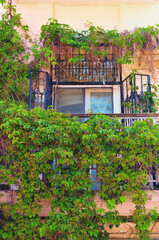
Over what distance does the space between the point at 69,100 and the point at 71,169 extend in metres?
3.12

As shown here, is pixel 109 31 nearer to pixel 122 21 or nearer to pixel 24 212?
pixel 122 21

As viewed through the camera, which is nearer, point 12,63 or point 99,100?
point 12,63

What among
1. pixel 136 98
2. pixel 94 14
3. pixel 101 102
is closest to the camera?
pixel 136 98

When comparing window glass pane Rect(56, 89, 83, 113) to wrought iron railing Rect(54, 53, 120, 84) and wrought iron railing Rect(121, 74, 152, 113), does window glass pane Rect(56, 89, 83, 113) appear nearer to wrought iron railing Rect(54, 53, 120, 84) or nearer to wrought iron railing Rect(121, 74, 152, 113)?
wrought iron railing Rect(54, 53, 120, 84)

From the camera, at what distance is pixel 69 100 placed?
28.5 ft

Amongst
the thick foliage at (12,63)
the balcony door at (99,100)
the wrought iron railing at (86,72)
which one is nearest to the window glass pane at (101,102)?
the balcony door at (99,100)

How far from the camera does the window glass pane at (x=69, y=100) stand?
8.60m

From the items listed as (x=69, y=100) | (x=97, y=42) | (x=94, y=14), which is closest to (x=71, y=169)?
(x=69, y=100)

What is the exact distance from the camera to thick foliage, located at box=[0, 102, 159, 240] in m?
5.60

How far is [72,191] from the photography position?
5.82 metres

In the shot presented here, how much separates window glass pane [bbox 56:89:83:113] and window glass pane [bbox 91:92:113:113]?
0.36 m

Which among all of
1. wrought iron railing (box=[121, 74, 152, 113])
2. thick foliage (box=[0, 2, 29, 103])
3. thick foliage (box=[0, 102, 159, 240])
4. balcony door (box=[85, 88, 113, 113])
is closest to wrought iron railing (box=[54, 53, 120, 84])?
balcony door (box=[85, 88, 113, 113])

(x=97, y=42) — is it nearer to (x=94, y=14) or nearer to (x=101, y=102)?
(x=94, y=14)

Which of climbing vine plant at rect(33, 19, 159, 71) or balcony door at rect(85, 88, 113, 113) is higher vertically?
climbing vine plant at rect(33, 19, 159, 71)
